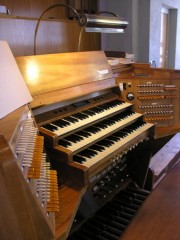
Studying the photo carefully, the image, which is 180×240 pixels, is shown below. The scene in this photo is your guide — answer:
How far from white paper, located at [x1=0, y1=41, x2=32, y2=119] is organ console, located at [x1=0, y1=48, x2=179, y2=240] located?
2.2 inches

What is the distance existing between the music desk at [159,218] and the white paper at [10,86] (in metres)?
0.82

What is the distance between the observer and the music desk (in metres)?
1.20

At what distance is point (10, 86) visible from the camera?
119cm

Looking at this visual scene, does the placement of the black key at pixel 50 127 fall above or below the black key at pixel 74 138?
above

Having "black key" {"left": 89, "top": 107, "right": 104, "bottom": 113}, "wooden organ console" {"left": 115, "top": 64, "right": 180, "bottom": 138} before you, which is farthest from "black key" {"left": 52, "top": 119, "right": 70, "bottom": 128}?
"wooden organ console" {"left": 115, "top": 64, "right": 180, "bottom": 138}

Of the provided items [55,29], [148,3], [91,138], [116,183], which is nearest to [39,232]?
[91,138]

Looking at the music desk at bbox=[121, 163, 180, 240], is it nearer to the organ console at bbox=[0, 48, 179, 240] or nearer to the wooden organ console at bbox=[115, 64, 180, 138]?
the organ console at bbox=[0, 48, 179, 240]

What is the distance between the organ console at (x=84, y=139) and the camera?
0.99 m

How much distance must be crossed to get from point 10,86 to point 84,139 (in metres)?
0.56

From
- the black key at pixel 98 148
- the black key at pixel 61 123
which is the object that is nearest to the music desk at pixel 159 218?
the black key at pixel 98 148

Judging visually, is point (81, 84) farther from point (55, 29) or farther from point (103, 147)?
point (55, 29)

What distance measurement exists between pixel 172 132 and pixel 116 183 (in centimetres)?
74

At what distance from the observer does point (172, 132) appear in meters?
2.40

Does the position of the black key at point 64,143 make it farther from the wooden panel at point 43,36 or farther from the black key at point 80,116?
the wooden panel at point 43,36
